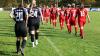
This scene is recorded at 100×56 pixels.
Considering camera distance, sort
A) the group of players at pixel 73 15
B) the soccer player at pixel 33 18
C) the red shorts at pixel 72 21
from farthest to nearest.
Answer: the red shorts at pixel 72 21 → the group of players at pixel 73 15 → the soccer player at pixel 33 18

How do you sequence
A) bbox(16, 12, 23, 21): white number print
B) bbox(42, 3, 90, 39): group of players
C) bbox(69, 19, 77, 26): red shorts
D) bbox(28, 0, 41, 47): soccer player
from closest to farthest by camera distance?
bbox(16, 12, 23, 21): white number print < bbox(28, 0, 41, 47): soccer player < bbox(42, 3, 90, 39): group of players < bbox(69, 19, 77, 26): red shorts

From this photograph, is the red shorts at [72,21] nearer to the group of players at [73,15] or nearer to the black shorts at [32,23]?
the group of players at [73,15]

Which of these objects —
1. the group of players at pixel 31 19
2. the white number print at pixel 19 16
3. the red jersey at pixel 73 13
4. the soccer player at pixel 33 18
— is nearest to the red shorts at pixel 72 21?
the group of players at pixel 31 19

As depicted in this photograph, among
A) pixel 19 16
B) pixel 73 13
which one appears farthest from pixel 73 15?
pixel 19 16

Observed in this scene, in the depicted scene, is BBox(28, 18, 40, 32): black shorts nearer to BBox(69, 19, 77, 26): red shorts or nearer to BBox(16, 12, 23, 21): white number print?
BBox(16, 12, 23, 21): white number print

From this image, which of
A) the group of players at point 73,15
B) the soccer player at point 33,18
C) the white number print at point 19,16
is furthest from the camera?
the group of players at point 73,15

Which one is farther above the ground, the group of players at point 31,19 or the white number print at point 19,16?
the white number print at point 19,16

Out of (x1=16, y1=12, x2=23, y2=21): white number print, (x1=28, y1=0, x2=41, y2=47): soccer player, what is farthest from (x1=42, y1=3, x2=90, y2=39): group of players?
(x1=16, y1=12, x2=23, y2=21): white number print

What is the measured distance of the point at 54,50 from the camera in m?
15.4

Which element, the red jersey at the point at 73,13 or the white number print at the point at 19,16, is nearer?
the white number print at the point at 19,16

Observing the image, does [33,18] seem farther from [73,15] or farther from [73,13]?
[73,13]

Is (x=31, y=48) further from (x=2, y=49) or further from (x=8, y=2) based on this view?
Result: (x=8, y=2)

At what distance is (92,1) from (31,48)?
94.9 meters

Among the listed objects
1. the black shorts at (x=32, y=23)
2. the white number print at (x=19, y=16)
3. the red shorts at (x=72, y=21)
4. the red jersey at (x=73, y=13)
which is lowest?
the red shorts at (x=72, y=21)
